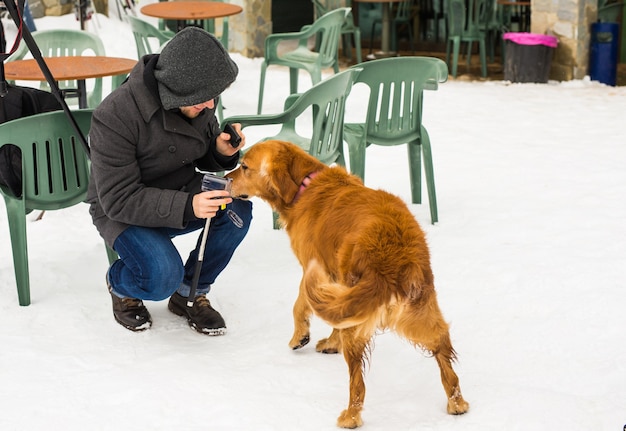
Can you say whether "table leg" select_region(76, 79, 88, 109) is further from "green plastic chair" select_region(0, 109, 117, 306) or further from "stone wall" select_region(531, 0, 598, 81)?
"stone wall" select_region(531, 0, 598, 81)

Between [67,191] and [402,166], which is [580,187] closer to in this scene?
[402,166]

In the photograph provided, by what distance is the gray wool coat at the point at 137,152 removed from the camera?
129 inches

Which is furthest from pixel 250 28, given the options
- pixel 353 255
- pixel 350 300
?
pixel 350 300

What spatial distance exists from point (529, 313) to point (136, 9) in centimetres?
880

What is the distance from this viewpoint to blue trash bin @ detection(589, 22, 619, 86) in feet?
28.3

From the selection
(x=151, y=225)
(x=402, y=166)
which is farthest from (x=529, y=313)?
(x=402, y=166)

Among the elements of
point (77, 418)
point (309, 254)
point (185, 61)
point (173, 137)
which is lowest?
point (77, 418)

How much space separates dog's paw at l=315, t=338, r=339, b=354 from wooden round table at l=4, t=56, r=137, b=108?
2.22 metres

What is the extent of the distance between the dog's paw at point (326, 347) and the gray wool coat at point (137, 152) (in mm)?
715

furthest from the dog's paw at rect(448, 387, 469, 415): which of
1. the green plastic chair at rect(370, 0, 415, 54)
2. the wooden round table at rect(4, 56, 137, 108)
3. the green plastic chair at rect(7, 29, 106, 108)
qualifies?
the green plastic chair at rect(370, 0, 415, 54)

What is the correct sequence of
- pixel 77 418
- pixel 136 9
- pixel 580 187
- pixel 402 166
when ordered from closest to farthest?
1. pixel 77 418
2. pixel 580 187
3. pixel 402 166
4. pixel 136 9

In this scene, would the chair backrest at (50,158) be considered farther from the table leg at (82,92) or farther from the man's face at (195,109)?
the table leg at (82,92)

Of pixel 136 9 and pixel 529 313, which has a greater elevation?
pixel 136 9

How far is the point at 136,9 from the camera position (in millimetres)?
11375
